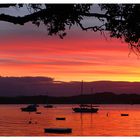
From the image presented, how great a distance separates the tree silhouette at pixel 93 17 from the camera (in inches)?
161

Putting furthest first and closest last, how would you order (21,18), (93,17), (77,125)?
(77,125), (93,17), (21,18)

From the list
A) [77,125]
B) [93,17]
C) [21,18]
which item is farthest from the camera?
[77,125]

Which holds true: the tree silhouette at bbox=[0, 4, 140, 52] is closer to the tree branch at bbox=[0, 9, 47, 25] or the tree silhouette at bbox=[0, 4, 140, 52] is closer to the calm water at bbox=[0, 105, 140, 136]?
the tree branch at bbox=[0, 9, 47, 25]

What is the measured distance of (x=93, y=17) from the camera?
4.17 metres

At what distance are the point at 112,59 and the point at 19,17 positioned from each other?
1766mm

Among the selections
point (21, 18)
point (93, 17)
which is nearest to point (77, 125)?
point (93, 17)

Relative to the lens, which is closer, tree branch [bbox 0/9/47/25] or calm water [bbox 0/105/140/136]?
tree branch [bbox 0/9/47/25]

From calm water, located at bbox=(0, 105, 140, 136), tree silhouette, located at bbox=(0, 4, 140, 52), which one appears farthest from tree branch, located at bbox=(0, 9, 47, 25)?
calm water, located at bbox=(0, 105, 140, 136)

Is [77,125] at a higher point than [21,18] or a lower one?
higher

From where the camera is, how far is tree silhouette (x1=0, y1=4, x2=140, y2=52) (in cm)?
409

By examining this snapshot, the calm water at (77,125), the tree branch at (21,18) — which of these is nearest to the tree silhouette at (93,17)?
the tree branch at (21,18)

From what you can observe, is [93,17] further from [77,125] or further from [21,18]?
[77,125]

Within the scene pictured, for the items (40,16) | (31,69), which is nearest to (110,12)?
(40,16)

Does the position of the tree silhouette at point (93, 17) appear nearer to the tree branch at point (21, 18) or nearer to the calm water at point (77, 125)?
the tree branch at point (21, 18)
